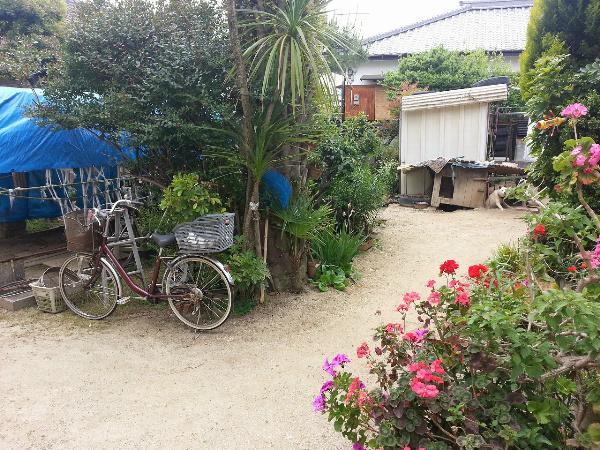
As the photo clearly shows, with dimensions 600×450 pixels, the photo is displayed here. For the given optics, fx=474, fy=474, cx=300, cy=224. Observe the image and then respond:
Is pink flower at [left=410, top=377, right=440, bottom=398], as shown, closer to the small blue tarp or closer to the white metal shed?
the small blue tarp

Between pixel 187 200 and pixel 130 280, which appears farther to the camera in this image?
pixel 130 280

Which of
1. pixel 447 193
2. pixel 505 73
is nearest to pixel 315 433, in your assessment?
pixel 447 193

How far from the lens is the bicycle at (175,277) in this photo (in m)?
4.00

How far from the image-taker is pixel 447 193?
10.2 metres

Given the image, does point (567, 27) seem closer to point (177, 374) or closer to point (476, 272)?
→ point (476, 272)

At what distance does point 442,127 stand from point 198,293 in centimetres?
821

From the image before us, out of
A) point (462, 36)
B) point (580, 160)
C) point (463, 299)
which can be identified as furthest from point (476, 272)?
point (462, 36)

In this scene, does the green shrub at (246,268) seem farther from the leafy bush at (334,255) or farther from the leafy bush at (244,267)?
the leafy bush at (334,255)

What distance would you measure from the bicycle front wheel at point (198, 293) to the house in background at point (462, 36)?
1282 centimetres

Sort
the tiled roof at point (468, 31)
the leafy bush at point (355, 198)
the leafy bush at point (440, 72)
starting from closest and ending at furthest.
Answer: the leafy bush at point (355, 198), the leafy bush at point (440, 72), the tiled roof at point (468, 31)

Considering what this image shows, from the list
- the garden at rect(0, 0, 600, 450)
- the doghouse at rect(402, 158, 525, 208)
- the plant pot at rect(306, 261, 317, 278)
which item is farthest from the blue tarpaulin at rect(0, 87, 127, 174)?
the doghouse at rect(402, 158, 525, 208)

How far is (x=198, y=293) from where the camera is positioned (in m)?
4.09

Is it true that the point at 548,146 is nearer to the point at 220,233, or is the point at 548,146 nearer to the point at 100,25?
the point at 220,233

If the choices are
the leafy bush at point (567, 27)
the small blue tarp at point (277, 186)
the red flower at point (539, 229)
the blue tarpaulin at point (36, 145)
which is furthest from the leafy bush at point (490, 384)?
the blue tarpaulin at point (36, 145)
